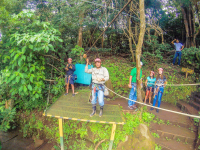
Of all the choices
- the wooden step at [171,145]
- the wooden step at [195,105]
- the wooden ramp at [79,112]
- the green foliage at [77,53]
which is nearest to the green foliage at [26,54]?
the wooden ramp at [79,112]

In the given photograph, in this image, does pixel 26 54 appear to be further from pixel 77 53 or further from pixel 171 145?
pixel 171 145

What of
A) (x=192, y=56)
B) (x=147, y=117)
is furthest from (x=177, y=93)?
(x=147, y=117)

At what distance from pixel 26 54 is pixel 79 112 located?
244 cm

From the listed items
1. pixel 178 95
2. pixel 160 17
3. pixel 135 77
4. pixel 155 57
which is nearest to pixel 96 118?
pixel 135 77

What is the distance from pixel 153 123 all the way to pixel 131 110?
91cm

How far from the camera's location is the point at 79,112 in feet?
12.8

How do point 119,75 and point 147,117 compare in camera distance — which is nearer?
point 147,117

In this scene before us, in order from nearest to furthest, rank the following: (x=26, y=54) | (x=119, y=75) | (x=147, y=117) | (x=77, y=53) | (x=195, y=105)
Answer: (x=26, y=54), (x=147, y=117), (x=195, y=105), (x=77, y=53), (x=119, y=75)

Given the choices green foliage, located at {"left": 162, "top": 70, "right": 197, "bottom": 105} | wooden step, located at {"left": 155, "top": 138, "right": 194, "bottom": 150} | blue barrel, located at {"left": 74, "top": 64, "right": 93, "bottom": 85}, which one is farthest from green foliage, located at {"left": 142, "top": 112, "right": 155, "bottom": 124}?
blue barrel, located at {"left": 74, "top": 64, "right": 93, "bottom": 85}

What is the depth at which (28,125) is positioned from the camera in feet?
18.7

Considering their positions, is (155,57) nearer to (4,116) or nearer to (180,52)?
(180,52)

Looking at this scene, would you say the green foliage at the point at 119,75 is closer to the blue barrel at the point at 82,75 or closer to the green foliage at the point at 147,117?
the blue barrel at the point at 82,75

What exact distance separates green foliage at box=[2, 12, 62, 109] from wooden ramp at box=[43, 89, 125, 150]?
841mm

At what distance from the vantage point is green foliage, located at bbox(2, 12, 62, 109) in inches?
139
